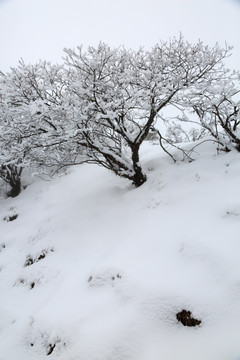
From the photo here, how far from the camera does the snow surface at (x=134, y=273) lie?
123 inches

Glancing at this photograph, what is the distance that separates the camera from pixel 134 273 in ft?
13.5

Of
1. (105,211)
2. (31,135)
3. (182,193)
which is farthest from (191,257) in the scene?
(31,135)

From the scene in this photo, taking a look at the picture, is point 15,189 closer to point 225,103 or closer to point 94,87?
point 94,87

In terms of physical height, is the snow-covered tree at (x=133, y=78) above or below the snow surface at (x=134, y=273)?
above

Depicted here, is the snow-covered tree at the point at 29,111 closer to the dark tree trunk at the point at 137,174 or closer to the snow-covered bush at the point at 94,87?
the snow-covered bush at the point at 94,87

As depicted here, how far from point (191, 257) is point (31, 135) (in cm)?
Answer: 627

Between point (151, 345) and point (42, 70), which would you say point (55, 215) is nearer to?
point (42, 70)

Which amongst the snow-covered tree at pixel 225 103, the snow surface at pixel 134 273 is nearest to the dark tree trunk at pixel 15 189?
the snow surface at pixel 134 273

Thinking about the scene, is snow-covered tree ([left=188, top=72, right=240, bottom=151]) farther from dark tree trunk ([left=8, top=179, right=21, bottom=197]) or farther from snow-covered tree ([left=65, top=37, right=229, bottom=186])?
dark tree trunk ([left=8, top=179, right=21, bottom=197])

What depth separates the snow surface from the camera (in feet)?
10.3

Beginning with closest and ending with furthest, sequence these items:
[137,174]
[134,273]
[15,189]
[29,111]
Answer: [134,273] → [29,111] → [137,174] → [15,189]

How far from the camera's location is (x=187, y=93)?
7297 mm

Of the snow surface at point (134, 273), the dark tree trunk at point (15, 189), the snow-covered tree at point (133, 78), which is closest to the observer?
the snow surface at point (134, 273)

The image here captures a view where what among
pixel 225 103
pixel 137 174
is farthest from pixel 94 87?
pixel 225 103
